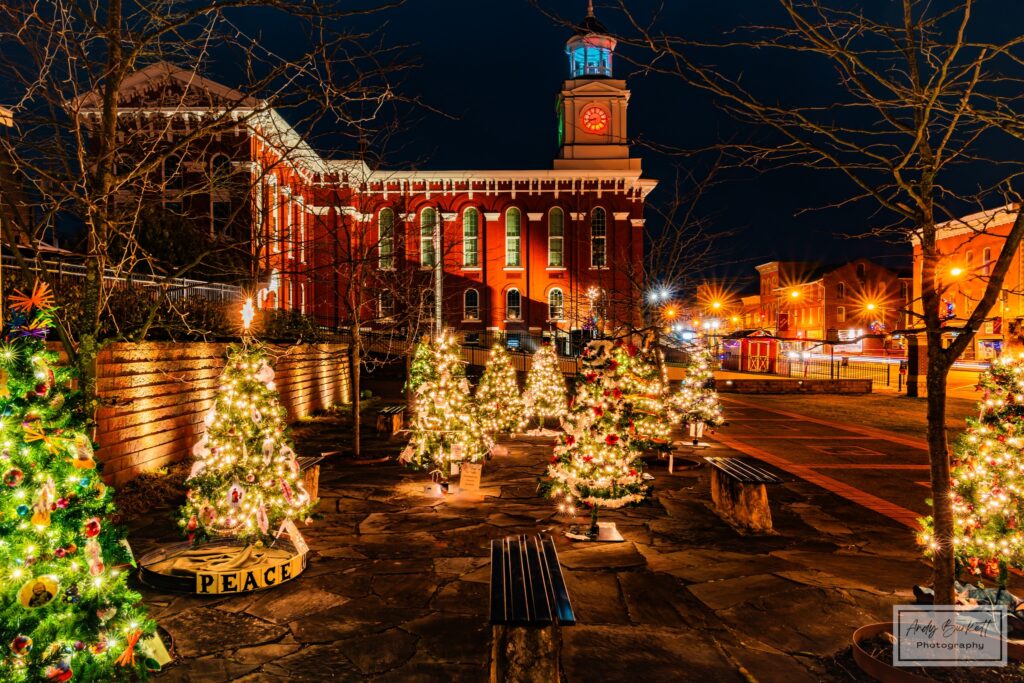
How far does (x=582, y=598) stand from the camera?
5625 mm

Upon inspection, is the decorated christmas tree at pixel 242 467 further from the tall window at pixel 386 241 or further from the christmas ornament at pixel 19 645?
the tall window at pixel 386 241

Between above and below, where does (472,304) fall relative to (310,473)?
above

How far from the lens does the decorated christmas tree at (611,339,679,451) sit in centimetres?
830

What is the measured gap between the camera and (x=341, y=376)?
22812 millimetres

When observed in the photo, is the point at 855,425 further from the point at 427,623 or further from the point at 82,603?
the point at 82,603

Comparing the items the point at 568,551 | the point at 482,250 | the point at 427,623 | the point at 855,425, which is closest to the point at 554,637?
the point at 427,623

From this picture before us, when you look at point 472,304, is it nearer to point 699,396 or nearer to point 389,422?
point 389,422

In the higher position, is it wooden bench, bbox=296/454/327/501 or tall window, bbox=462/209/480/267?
tall window, bbox=462/209/480/267

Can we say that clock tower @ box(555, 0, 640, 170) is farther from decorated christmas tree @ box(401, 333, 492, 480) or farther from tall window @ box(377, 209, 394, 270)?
decorated christmas tree @ box(401, 333, 492, 480)

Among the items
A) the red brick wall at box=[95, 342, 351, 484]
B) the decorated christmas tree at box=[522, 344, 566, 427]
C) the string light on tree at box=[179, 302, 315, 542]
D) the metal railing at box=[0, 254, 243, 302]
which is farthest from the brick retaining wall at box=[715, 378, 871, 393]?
the string light on tree at box=[179, 302, 315, 542]

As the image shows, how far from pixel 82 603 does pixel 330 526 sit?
4644 mm

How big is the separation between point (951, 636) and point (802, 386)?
2595cm

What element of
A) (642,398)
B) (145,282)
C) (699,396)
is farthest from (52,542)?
(699,396)

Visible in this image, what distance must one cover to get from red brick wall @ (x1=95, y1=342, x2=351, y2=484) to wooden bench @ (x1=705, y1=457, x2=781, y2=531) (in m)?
6.29
